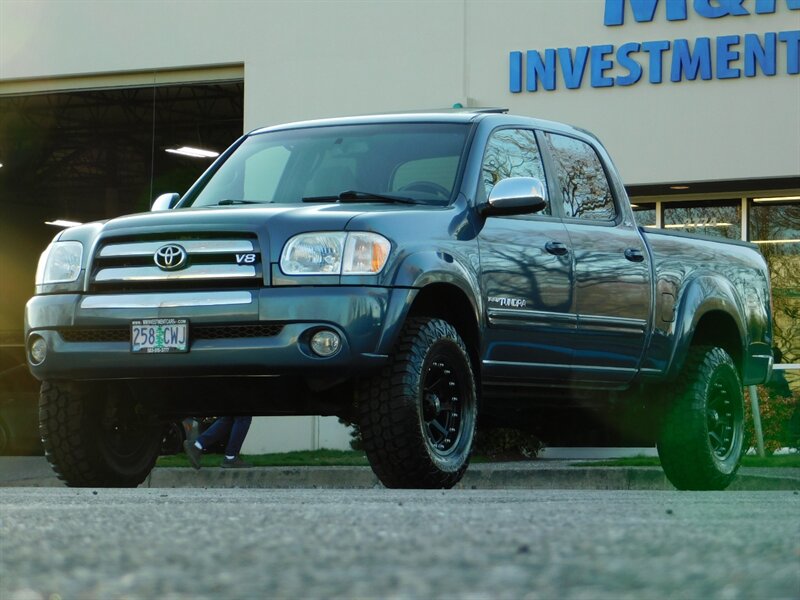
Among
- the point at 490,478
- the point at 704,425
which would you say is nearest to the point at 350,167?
the point at 704,425

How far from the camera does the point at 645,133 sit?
57.1ft

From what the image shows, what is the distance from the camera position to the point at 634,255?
866 centimetres

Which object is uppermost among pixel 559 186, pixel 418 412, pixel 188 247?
pixel 559 186

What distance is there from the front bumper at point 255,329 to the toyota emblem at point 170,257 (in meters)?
0.14

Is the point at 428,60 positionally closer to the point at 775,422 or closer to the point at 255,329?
the point at 775,422

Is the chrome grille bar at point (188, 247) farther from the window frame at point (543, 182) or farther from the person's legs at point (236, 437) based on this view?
the person's legs at point (236, 437)

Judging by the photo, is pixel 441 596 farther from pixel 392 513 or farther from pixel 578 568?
Answer: pixel 392 513

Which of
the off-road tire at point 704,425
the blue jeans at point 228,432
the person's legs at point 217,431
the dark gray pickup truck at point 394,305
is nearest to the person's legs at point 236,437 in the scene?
the blue jeans at point 228,432

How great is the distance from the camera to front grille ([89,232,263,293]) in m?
6.88

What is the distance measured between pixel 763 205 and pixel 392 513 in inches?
559

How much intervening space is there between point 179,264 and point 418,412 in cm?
127

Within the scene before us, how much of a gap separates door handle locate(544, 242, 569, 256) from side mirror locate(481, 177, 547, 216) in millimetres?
389

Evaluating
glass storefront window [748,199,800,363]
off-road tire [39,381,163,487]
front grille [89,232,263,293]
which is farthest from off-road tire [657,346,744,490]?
glass storefront window [748,199,800,363]

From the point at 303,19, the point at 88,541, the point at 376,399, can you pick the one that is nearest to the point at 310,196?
the point at 376,399
